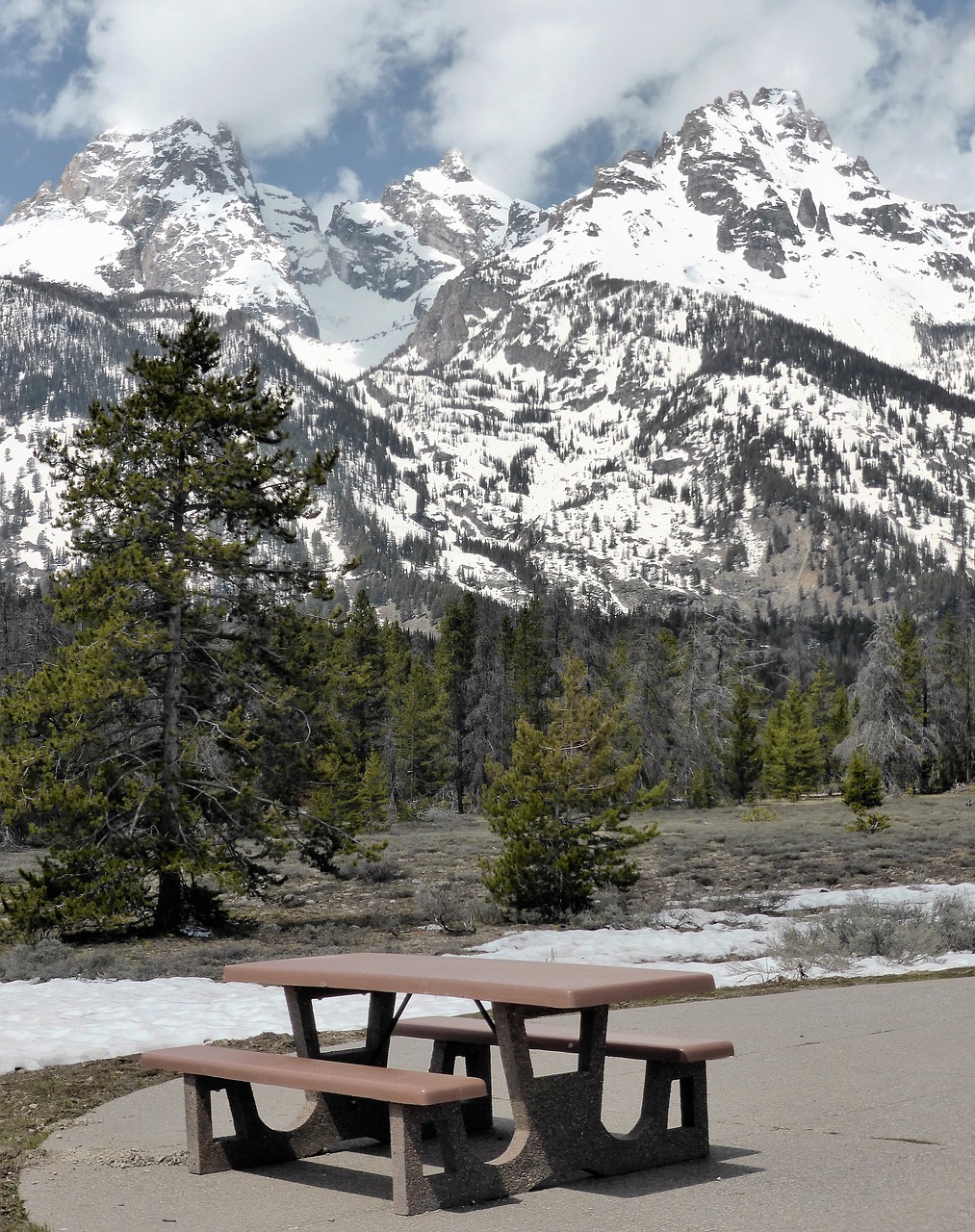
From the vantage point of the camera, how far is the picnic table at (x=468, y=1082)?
14.3 feet

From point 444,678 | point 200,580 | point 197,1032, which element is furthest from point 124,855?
point 444,678

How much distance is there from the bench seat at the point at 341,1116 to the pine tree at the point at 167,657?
32.5 feet

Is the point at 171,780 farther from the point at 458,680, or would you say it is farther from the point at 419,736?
the point at 458,680

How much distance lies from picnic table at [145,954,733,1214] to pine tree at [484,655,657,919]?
11.2 m

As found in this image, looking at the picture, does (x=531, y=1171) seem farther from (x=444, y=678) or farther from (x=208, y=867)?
(x=444, y=678)

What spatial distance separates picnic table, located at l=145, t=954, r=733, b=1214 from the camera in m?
4.36

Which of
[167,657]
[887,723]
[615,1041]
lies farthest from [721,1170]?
[887,723]

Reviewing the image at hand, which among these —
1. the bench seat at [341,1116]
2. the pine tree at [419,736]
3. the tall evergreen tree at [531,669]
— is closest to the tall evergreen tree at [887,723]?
the tall evergreen tree at [531,669]

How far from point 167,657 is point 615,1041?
12.2m

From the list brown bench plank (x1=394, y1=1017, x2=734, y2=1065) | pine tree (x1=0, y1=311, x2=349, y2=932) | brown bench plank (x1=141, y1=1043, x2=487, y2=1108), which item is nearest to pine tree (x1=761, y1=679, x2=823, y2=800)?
pine tree (x1=0, y1=311, x2=349, y2=932)

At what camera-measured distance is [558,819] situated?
55.7ft

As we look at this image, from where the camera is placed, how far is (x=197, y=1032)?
28.7 ft

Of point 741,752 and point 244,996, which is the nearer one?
point 244,996

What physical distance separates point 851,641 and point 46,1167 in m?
156
